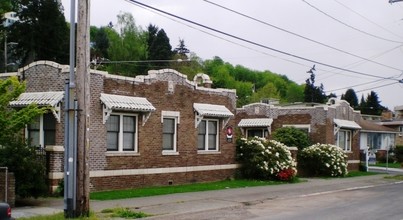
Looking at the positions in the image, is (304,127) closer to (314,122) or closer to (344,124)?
(314,122)

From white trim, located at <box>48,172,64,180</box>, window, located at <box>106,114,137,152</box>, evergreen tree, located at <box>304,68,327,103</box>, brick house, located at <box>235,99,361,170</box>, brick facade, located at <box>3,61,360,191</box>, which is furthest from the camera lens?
evergreen tree, located at <box>304,68,327,103</box>

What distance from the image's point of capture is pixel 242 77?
125125mm

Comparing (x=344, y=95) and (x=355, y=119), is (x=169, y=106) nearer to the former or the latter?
(x=355, y=119)

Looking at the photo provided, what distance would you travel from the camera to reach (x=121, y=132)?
21859 millimetres

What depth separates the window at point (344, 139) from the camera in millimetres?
37425

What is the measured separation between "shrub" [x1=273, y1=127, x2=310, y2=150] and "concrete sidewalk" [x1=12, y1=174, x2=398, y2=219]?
7.70 m

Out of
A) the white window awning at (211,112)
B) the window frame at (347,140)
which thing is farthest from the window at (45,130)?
the window frame at (347,140)

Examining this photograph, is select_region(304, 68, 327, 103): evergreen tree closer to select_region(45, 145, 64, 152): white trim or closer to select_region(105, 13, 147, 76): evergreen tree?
select_region(105, 13, 147, 76): evergreen tree

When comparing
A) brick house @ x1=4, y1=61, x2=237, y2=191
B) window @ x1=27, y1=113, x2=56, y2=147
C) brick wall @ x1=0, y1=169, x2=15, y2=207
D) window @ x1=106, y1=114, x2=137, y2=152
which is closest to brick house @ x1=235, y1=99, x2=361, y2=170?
brick house @ x1=4, y1=61, x2=237, y2=191

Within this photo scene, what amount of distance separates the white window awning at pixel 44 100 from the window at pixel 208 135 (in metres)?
8.10

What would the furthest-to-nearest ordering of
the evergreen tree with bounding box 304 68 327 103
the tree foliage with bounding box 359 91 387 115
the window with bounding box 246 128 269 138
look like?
the tree foliage with bounding box 359 91 387 115
the evergreen tree with bounding box 304 68 327 103
the window with bounding box 246 128 269 138

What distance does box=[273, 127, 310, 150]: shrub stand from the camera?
3412cm

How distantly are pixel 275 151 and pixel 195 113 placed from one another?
17.3 feet

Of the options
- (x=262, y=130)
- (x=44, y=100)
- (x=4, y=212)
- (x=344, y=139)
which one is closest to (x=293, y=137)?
(x=262, y=130)
